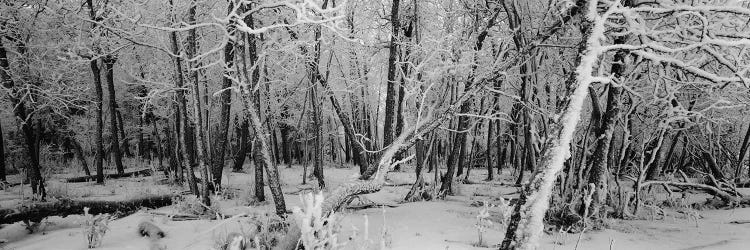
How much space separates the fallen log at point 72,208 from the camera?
528cm

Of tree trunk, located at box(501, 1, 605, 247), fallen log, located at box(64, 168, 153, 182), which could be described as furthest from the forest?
fallen log, located at box(64, 168, 153, 182)

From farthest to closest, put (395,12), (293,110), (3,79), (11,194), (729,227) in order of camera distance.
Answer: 1. (293,110)
2. (11,194)
3. (3,79)
4. (395,12)
5. (729,227)

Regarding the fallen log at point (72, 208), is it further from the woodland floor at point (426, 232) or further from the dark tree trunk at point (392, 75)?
the dark tree trunk at point (392, 75)

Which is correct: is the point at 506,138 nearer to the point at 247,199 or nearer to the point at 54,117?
the point at 247,199

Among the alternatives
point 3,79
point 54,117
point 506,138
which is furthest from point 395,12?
point 54,117

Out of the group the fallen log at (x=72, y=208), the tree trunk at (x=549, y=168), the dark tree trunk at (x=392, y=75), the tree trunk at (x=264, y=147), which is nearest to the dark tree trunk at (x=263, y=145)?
the tree trunk at (x=264, y=147)

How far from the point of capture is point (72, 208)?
584 cm

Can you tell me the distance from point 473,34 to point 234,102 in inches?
425

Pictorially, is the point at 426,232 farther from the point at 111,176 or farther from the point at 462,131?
the point at 111,176

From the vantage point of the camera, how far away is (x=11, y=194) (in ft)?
29.3

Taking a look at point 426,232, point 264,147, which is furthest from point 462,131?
point 264,147

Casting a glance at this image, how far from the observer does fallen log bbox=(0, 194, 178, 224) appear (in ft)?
17.3

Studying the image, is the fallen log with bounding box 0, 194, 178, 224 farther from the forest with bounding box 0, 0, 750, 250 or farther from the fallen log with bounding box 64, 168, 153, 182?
the fallen log with bounding box 64, 168, 153, 182

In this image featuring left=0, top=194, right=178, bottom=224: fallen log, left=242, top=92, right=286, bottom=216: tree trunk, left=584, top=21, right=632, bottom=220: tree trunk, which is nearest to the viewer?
left=242, top=92, right=286, bottom=216: tree trunk
